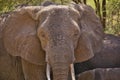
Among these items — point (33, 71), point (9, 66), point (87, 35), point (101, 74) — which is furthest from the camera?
point (9, 66)

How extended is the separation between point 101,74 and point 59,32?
1.12 meters

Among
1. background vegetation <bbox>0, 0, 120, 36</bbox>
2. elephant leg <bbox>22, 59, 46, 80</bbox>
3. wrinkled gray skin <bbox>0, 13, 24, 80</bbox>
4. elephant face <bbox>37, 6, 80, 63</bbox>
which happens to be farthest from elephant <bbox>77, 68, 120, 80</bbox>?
background vegetation <bbox>0, 0, 120, 36</bbox>

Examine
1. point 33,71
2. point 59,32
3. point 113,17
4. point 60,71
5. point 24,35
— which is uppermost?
point 59,32

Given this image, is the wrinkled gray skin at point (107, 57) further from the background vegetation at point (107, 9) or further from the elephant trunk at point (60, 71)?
the elephant trunk at point (60, 71)

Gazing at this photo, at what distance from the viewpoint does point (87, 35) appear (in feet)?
15.9

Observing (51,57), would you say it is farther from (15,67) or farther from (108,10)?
(108,10)

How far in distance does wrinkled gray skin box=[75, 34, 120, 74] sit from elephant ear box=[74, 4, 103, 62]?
2.49 ft

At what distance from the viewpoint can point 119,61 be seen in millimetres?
5906

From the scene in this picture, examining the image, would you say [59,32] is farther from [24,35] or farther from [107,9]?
[107,9]

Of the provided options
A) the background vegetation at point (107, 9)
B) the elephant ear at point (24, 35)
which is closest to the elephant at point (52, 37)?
the elephant ear at point (24, 35)

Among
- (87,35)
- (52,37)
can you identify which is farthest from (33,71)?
(52,37)

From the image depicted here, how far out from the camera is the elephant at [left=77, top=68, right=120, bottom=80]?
532cm

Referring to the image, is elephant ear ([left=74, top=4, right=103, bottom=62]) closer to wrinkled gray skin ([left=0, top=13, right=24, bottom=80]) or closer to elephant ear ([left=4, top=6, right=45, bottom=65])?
elephant ear ([left=4, top=6, right=45, bottom=65])

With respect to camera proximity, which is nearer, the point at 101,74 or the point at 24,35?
the point at 24,35
